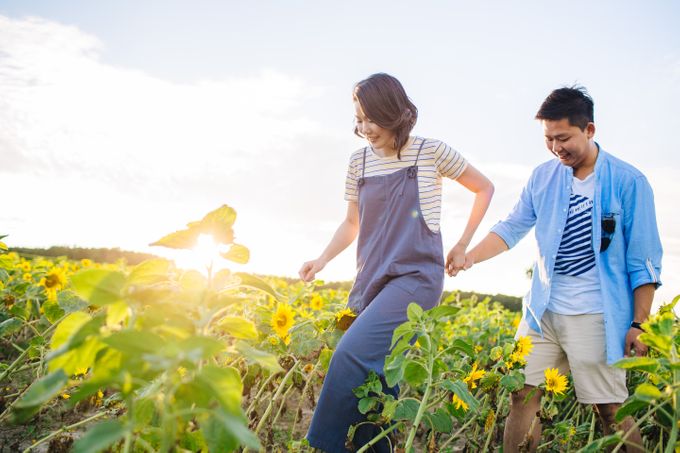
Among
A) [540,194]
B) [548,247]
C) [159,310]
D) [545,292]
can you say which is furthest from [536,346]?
[159,310]

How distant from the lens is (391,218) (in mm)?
2646

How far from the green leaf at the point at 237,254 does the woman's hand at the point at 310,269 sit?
1.55 meters

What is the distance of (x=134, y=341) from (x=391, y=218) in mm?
1934

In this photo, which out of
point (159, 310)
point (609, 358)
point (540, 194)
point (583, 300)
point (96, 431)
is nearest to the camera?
point (96, 431)

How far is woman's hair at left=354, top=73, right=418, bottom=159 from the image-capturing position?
2.67 meters

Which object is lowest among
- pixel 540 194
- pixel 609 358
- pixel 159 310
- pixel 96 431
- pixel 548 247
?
pixel 609 358

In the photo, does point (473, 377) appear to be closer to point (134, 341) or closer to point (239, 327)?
point (239, 327)

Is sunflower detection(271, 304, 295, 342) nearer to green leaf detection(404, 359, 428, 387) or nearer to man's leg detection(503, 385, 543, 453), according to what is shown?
green leaf detection(404, 359, 428, 387)

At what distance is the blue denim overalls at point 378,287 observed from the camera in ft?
7.23

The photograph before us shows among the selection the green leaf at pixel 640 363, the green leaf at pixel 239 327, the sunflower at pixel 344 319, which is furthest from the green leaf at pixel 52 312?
the green leaf at pixel 640 363

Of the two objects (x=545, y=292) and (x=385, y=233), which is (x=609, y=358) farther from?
(x=385, y=233)

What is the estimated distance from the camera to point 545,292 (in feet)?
9.14

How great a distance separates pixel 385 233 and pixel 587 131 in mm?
1161

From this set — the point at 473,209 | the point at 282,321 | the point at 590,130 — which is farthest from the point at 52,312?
the point at 590,130
